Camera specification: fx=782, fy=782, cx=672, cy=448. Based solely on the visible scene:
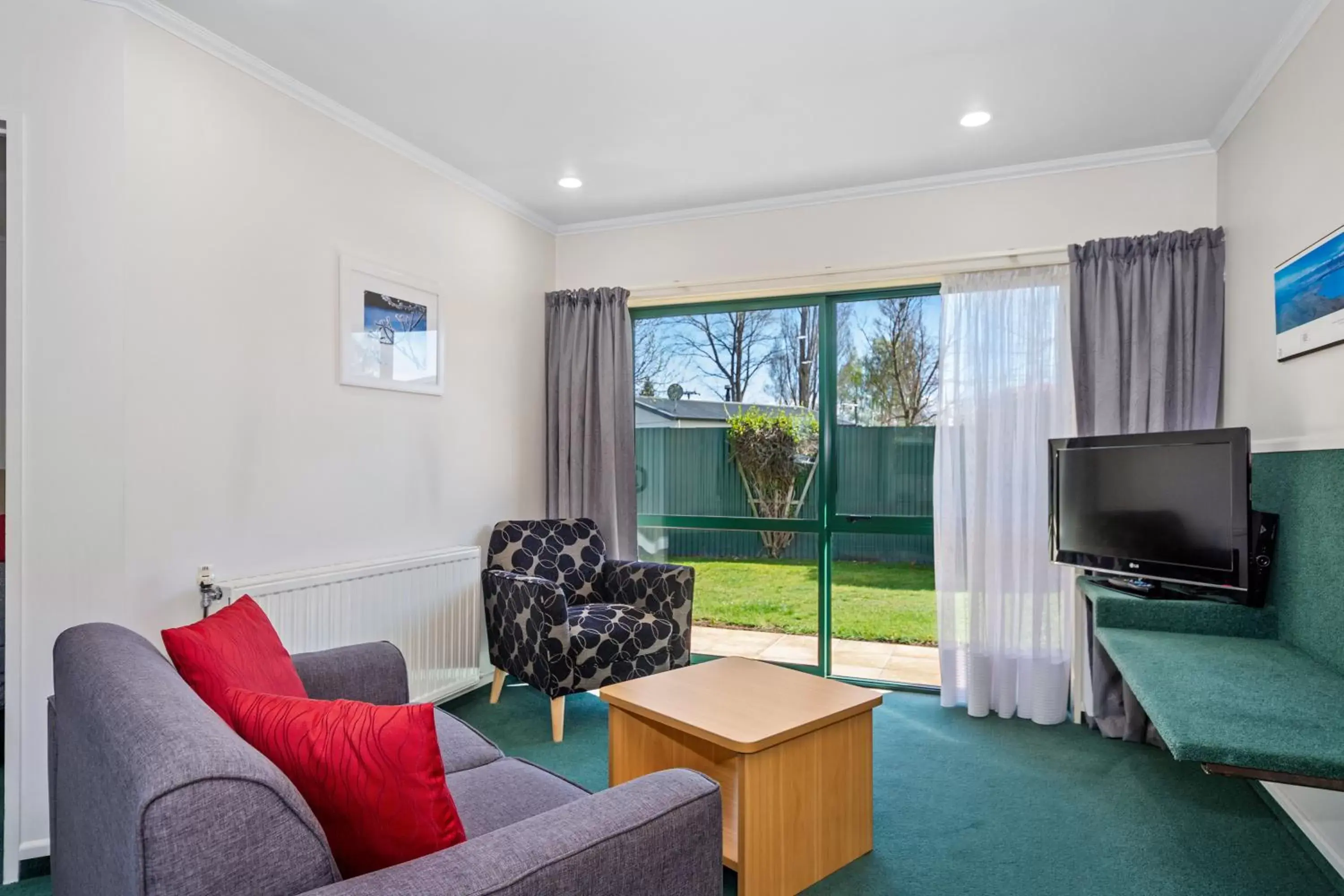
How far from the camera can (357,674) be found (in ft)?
7.18

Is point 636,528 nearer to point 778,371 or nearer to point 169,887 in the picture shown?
point 778,371

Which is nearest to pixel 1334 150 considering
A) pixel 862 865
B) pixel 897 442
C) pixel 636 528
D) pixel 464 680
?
pixel 897 442

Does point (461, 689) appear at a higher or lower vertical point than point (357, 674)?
lower

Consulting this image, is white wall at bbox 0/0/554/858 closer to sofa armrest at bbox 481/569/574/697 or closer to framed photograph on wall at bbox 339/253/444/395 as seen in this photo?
framed photograph on wall at bbox 339/253/444/395

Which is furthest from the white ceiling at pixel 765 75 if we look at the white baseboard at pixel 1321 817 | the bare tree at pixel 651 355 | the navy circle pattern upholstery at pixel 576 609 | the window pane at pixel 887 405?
the white baseboard at pixel 1321 817

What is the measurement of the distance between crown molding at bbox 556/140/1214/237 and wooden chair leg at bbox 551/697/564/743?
262 centimetres

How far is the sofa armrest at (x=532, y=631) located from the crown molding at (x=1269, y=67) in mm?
3210

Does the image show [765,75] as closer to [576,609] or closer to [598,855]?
[576,609]

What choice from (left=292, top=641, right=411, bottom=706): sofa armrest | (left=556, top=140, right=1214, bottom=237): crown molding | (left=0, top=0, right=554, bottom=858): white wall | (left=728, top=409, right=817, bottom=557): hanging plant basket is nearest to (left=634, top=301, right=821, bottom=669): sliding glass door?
(left=728, top=409, right=817, bottom=557): hanging plant basket

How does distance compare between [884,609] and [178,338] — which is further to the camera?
[884,609]

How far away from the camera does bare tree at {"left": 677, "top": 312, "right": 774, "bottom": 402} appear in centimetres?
437

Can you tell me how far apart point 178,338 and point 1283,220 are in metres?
3.66

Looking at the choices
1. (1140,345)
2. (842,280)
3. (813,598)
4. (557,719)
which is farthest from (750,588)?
(1140,345)

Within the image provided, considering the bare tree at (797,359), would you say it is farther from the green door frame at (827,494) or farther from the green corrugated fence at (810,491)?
the green corrugated fence at (810,491)
